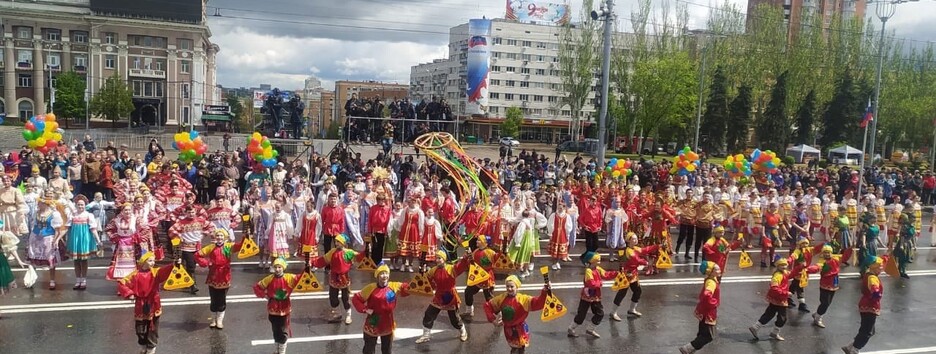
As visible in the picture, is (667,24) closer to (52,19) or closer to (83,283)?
(83,283)

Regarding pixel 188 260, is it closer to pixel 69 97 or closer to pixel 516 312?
pixel 516 312

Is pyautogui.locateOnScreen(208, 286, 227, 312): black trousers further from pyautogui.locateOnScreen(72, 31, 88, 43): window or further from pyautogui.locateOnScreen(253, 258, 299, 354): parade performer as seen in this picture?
pyautogui.locateOnScreen(72, 31, 88, 43): window

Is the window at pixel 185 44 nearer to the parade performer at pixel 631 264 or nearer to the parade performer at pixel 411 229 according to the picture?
the parade performer at pixel 411 229

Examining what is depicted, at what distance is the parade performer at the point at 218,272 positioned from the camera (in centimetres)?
923

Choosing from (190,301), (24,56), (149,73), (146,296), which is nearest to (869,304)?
(146,296)

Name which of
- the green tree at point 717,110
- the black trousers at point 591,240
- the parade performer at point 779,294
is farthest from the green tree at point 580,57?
the parade performer at point 779,294

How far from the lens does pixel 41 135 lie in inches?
803

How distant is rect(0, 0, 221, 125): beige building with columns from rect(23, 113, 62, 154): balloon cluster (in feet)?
146

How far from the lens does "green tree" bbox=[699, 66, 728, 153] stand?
5206cm

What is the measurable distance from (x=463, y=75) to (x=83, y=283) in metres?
86.8

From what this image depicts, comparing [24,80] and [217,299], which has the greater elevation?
[24,80]

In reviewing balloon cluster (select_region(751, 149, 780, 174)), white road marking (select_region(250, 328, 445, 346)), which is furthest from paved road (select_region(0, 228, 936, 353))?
balloon cluster (select_region(751, 149, 780, 174))

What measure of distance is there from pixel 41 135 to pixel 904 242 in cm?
2380

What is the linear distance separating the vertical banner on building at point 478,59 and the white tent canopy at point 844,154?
39.5m
